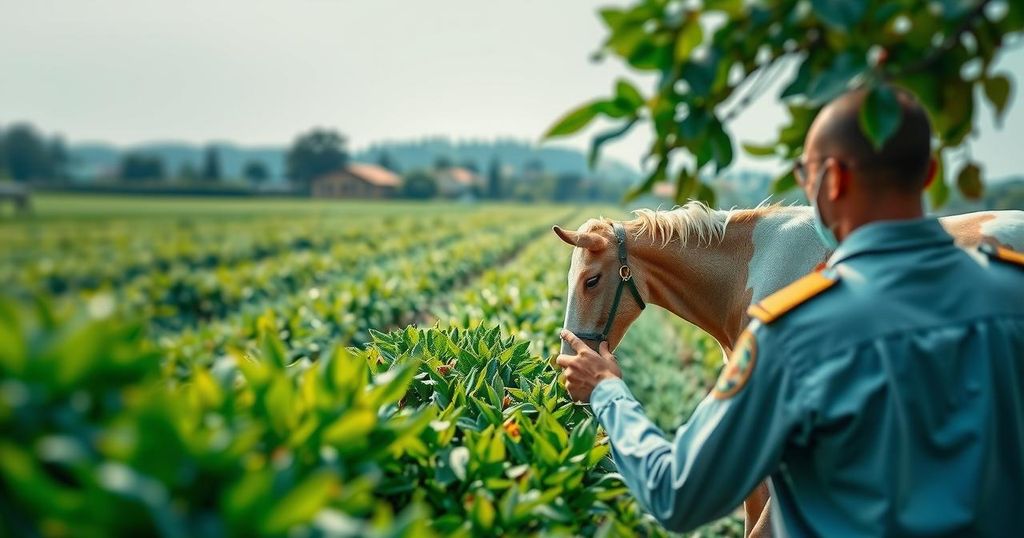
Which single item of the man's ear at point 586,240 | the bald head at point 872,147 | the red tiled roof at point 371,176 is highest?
the bald head at point 872,147

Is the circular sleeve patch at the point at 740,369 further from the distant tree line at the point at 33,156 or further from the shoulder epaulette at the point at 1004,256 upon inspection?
the distant tree line at the point at 33,156

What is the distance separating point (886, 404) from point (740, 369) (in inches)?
12.0

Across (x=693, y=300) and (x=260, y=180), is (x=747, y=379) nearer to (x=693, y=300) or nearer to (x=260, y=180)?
(x=693, y=300)

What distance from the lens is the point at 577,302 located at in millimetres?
3455

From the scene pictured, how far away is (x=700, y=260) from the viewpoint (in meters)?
3.65

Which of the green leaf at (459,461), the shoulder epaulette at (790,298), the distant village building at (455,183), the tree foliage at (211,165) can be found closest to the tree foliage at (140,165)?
the tree foliage at (211,165)

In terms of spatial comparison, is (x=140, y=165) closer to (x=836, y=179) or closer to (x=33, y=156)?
(x=33, y=156)

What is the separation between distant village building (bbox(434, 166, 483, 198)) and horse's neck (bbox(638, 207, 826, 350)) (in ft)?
335

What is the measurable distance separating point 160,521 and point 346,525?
272 millimetres

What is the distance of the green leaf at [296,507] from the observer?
110 centimetres

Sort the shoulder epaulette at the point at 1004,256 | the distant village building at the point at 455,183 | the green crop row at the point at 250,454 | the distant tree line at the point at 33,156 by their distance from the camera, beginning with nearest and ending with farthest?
the green crop row at the point at 250,454, the shoulder epaulette at the point at 1004,256, the distant tree line at the point at 33,156, the distant village building at the point at 455,183

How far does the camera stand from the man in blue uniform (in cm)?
152

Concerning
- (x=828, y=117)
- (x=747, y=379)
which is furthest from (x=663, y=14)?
(x=747, y=379)

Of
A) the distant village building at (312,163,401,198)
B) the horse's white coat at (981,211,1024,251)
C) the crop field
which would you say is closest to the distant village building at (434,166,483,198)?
the distant village building at (312,163,401,198)
